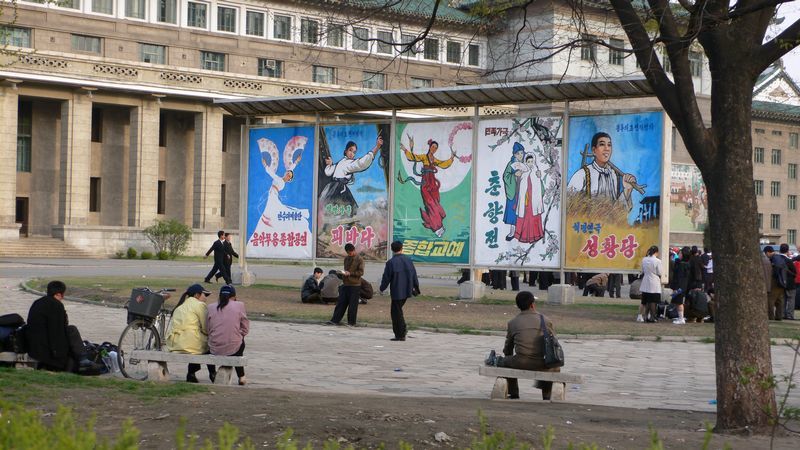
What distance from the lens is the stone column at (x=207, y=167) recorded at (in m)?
70.5

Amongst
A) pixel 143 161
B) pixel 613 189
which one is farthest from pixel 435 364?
pixel 143 161

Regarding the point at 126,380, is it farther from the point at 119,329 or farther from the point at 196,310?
the point at 119,329

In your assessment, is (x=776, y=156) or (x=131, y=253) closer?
(x=131, y=253)

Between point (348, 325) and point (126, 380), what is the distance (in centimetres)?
992

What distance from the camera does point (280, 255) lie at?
3356cm

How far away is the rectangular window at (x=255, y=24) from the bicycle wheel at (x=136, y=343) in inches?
2303

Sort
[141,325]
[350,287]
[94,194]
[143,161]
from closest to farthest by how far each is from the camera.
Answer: [141,325]
[350,287]
[143,161]
[94,194]

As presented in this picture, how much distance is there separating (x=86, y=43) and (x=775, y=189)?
57.1m

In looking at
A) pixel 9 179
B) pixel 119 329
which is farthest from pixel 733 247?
pixel 9 179

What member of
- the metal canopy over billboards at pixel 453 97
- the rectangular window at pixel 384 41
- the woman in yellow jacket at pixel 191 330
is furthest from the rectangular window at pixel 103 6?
the woman in yellow jacket at pixel 191 330

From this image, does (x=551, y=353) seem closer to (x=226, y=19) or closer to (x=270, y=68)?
(x=226, y=19)

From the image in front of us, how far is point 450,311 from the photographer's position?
90.7ft

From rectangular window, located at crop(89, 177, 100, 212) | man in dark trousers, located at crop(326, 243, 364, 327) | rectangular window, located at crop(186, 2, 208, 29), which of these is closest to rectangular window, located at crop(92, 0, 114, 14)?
rectangular window, located at crop(186, 2, 208, 29)

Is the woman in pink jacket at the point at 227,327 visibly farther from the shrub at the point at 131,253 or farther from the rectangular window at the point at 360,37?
the shrub at the point at 131,253
